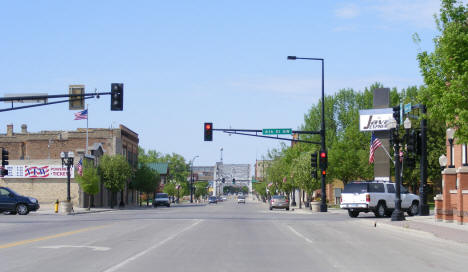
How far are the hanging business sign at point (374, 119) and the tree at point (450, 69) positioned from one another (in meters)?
40.8

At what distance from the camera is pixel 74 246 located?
17172 millimetres

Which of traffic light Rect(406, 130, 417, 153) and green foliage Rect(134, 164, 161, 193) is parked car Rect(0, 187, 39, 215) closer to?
traffic light Rect(406, 130, 417, 153)

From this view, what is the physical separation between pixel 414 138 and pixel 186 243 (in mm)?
18741

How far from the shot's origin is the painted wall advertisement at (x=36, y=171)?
68.9 meters

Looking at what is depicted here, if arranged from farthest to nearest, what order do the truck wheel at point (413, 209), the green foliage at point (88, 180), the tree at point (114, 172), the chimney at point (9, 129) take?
the chimney at point (9, 129)
the tree at point (114, 172)
the green foliage at point (88, 180)
the truck wheel at point (413, 209)

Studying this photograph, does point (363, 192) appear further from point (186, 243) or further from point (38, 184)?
point (38, 184)

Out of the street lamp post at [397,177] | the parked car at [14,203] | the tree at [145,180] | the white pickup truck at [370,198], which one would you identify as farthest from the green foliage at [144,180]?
the street lamp post at [397,177]

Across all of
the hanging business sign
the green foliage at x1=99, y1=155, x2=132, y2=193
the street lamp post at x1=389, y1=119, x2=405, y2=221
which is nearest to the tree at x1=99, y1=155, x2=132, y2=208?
the green foliage at x1=99, y1=155, x2=132, y2=193

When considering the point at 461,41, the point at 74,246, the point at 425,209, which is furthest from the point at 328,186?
the point at 74,246

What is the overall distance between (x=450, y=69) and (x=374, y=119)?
43186 mm

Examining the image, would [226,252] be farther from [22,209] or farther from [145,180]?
[145,180]

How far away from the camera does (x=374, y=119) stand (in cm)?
6594

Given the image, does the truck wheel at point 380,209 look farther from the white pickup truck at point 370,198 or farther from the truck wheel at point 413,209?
the truck wheel at point 413,209

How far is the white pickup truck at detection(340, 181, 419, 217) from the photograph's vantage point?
3784 cm
